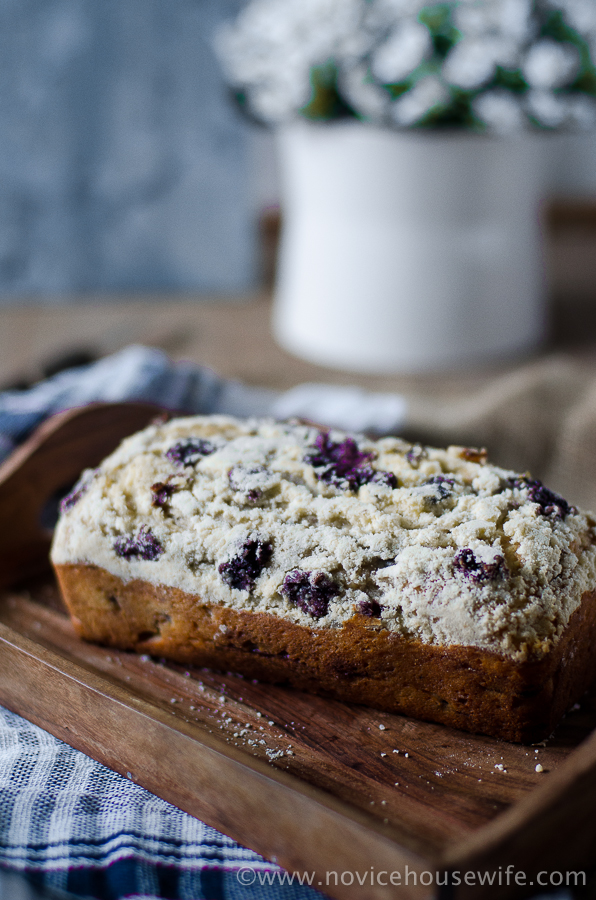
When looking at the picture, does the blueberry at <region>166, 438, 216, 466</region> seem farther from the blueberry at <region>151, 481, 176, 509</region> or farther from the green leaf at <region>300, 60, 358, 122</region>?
the green leaf at <region>300, 60, 358, 122</region>

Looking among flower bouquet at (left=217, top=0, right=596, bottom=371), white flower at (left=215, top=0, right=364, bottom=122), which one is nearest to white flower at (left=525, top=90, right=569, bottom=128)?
flower bouquet at (left=217, top=0, right=596, bottom=371)

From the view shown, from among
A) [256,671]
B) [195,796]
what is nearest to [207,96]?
[256,671]

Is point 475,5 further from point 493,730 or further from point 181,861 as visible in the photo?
point 181,861

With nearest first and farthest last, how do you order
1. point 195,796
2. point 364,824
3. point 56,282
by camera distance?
point 364,824, point 195,796, point 56,282

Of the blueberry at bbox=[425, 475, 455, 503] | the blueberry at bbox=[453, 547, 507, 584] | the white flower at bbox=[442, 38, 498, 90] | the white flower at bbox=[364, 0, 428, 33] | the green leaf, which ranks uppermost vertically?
the white flower at bbox=[364, 0, 428, 33]

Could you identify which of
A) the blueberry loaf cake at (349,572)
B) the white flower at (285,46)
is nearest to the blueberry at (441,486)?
the blueberry loaf cake at (349,572)

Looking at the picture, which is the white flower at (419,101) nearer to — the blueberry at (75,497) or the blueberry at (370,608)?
the blueberry at (75,497)
